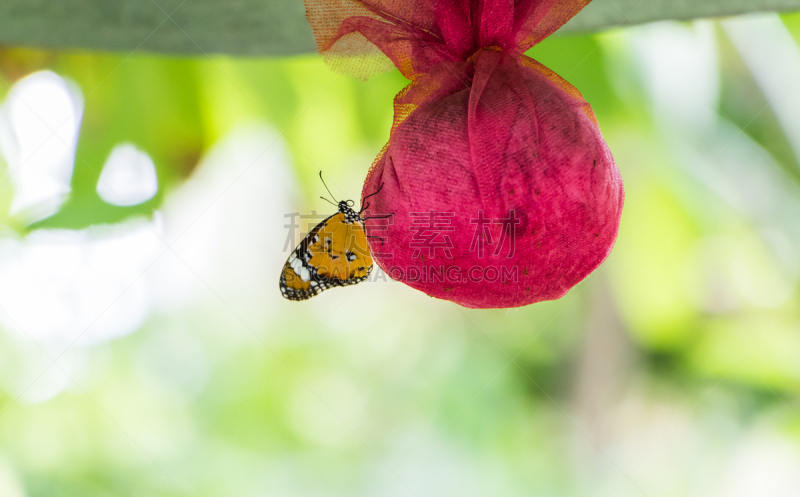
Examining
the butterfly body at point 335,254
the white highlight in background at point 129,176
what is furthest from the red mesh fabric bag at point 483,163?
the white highlight in background at point 129,176

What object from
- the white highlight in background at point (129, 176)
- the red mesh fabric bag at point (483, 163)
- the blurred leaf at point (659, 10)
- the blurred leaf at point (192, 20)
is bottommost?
the white highlight in background at point (129, 176)

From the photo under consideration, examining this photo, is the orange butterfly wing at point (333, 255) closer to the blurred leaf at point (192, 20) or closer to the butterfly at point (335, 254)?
the butterfly at point (335, 254)

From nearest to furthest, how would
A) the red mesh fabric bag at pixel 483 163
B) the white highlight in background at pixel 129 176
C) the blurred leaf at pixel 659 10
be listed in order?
the red mesh fabric bag at pixel 483 163, the blurred leaf at pixel 659 10, the white highlight in background at pixel 129 176

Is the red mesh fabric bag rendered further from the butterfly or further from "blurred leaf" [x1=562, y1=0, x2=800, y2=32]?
"blurred leaf" [x1=562, y1=0, x2=800, y2=32]

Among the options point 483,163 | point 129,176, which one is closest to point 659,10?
point 483,163

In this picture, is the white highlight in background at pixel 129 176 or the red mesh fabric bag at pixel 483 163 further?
the white highlight in background at pixel 129 176

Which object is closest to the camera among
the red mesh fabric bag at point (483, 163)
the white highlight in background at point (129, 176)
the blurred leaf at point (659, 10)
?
the red mesh fabric bag at point (483, 163)

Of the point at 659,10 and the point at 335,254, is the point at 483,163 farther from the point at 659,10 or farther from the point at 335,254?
the point at 659,10

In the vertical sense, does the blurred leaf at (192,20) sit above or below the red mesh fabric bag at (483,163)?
above
